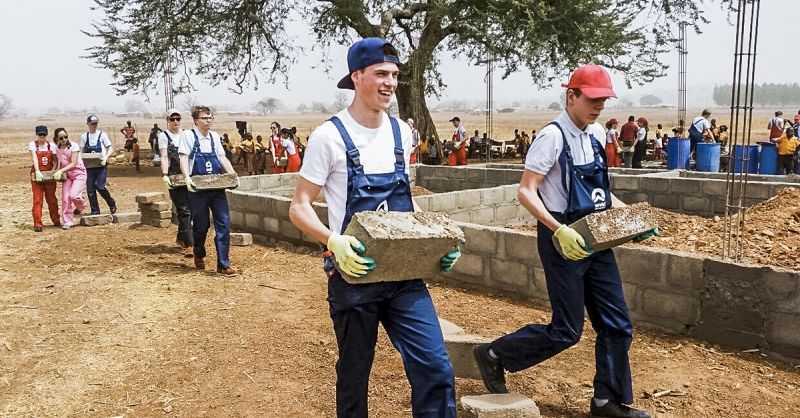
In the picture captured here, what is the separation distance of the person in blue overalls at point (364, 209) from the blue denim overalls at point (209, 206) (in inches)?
167

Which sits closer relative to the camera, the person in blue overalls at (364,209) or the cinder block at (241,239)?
the person in blue overalls at (364,209)

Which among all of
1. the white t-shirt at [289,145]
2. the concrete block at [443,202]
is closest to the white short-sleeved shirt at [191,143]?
the concrete block at [443,202]

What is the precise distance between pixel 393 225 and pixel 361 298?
31 cm

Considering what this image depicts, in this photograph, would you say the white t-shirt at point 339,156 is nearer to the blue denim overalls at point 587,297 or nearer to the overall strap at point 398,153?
the overall strap at point 398,153

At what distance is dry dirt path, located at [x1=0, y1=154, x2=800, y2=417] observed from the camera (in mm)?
3703

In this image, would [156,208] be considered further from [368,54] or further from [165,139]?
[368,54]

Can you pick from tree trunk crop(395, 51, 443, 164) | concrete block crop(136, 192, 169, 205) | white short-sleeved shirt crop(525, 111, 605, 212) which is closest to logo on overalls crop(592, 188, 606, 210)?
white short-sleeved shirt crop(525, 111, 605, 212)

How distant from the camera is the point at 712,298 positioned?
4422mm

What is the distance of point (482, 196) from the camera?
918cm

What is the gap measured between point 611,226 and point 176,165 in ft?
20.6

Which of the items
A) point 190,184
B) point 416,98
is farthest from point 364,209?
point 416,98

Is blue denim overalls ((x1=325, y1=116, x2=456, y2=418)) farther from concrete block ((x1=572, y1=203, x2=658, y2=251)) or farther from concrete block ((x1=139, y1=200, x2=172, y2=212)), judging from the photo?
concrete block ((x1=139, y1=200, x2=172, y2=212))

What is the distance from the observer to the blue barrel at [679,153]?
13453 mm

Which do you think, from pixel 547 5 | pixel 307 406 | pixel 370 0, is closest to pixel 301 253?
pixel 307 406
